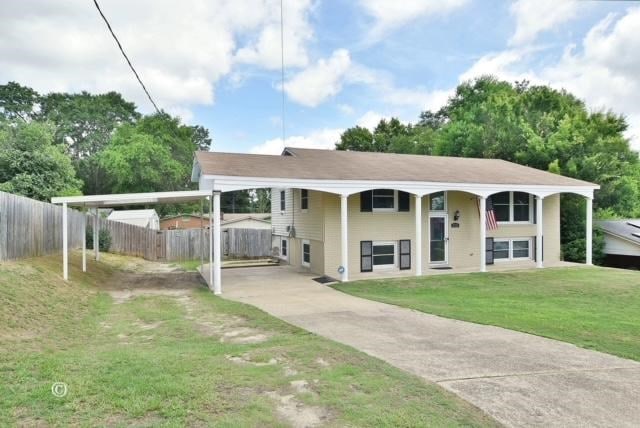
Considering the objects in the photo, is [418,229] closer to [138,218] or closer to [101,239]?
[101,239]

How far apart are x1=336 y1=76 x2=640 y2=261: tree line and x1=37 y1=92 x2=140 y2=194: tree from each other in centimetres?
3576

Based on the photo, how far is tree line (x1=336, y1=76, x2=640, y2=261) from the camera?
831 inches

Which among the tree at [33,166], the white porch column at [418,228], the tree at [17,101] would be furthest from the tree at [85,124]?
the white porch column at [418,228]

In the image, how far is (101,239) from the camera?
21750mm

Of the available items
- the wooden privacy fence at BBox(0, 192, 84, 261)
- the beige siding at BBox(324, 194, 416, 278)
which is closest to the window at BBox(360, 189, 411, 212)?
the beige siding at BBox(324, 194, 416, 278)

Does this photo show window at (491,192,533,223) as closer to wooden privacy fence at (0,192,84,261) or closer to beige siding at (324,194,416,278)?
beige siding at (324,194,416,278)

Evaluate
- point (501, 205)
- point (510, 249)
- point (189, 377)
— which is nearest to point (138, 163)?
point (501, 205)

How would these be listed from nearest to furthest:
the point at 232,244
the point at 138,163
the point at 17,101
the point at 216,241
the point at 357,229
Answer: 1. the point at 216,241
2. the point at 357,229
3. the point at 232,244
4. the point at 138,163
5. the point at 17,101

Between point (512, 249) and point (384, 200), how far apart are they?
20.3ft

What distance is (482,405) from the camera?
12.8ft

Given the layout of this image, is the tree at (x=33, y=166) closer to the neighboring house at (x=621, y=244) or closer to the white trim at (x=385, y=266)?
the white trim at (x=385, y=266)

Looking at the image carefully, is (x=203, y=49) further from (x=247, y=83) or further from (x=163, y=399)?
(x=163, y=399)

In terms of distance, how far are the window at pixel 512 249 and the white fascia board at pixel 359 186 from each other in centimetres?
235

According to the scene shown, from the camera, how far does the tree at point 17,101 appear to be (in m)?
43.9
